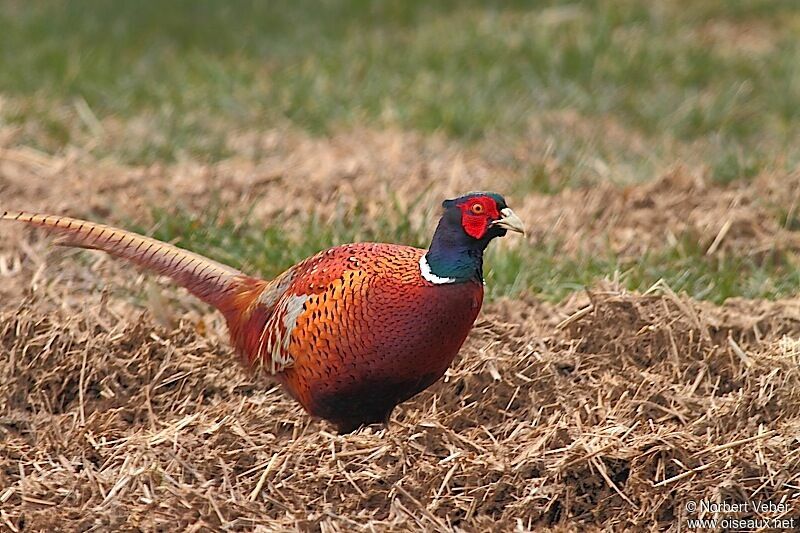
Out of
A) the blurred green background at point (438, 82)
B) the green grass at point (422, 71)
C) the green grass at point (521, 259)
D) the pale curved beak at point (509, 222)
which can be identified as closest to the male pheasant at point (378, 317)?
the pale curved beak at point (509, 222)

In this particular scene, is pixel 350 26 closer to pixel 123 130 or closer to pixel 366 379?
pixel 123 130

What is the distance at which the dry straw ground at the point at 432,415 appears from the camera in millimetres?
3086

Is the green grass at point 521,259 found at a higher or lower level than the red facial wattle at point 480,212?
lower

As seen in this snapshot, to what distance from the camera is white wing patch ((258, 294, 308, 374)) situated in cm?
339

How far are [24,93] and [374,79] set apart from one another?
1777 millimetres

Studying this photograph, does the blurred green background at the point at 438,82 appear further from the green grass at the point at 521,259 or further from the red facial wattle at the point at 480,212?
the red facial wattle at the point at 480,212

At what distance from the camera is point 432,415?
11.8 ft

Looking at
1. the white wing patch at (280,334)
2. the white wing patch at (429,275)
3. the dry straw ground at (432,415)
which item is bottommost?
the dry straw ground at (432,415)

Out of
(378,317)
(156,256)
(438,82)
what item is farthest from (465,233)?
(438,82)

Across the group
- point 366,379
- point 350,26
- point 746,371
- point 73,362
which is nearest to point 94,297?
point 73,362

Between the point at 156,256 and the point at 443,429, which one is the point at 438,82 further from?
the point at 443,429

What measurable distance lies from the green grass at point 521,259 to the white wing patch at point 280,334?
3.40 ft

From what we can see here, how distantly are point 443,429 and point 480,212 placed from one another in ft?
1.84

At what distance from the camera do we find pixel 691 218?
5070 millimetres
